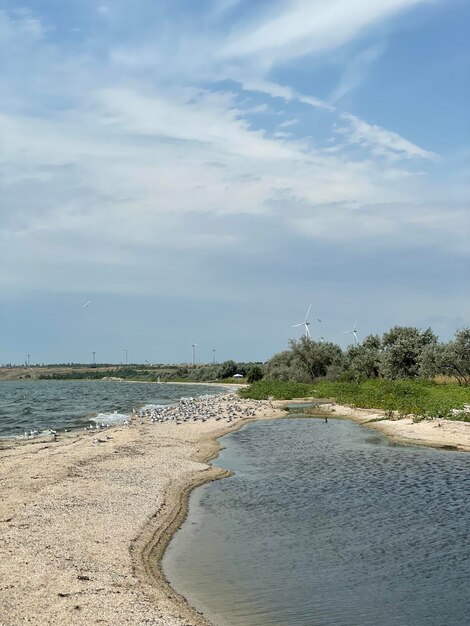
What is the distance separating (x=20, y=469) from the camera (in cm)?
2564

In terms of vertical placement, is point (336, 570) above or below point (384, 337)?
Answer: below

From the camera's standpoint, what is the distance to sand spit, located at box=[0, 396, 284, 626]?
10875mm

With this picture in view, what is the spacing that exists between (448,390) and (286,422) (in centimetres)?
1541

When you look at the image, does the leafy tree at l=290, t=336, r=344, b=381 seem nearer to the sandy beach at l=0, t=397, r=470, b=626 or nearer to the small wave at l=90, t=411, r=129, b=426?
the small wave at l=90, t=411, r=129, b=426

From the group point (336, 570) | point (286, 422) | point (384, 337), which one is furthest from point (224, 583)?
point (384, 337)

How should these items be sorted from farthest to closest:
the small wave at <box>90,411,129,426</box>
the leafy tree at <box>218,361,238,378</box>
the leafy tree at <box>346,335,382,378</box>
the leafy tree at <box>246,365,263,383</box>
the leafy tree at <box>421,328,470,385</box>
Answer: the leafy tree at <box>218,361,238,378</box>, the leafy tree at <box>246,365,263,383</box>, the leafy tree at <box>346,335,382,378</box>, the leafy tree at <box>421,328,470,385</box>, the small wave at <box>90,411,129,426</box>

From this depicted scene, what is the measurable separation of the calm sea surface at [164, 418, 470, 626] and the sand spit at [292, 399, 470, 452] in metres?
4.85

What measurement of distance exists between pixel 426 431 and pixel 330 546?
76.5 ft

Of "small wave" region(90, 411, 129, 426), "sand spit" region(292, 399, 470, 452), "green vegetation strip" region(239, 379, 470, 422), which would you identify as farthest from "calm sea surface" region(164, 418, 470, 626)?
"small wave" region(90, 411, 129, 426)

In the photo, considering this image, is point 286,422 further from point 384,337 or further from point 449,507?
point 384,337

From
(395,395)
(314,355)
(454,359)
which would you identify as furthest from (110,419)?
(314,355)

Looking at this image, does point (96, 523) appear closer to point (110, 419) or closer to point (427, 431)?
point (427, 431)

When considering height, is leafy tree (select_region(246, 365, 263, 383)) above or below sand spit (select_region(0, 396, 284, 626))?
above

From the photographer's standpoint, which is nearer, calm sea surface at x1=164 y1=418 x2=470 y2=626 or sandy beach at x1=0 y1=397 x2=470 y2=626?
sandy beach at x1=0 y1=397 x2=470 y2=626
